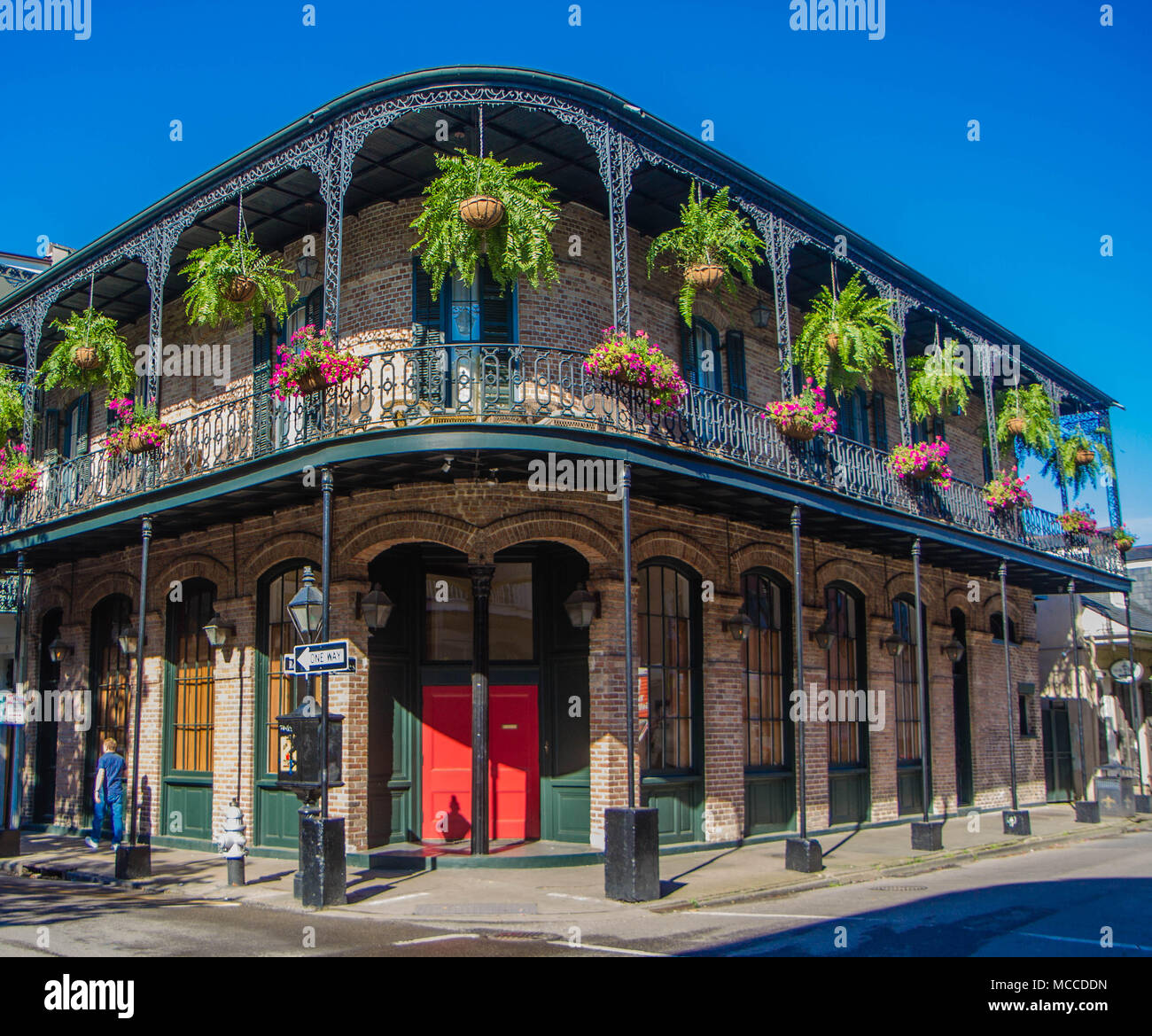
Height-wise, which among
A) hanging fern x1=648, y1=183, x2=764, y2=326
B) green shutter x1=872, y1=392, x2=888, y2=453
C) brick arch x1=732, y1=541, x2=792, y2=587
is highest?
hanging fern x1=648, y1=183, x2=764, y2=326

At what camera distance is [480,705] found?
11891 mm

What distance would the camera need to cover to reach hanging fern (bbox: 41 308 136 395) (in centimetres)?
1491

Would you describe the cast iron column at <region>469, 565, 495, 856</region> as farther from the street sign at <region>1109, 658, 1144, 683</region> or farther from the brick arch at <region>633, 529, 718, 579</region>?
the street sign at <region>1109, 658, 1144, 683</region>

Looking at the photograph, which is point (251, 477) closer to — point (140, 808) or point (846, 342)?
point (140, 808)

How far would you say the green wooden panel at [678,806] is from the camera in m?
13.0

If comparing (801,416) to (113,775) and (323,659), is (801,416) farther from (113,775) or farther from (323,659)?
(113,775)

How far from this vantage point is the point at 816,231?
15.1 metres

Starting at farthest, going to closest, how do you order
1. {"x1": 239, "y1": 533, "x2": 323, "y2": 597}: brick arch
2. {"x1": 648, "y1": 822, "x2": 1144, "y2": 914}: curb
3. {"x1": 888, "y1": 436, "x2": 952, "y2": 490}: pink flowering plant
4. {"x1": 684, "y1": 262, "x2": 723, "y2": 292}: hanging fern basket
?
{"x1": 888, "y1": 436, "x2": 952, "y2": 490}: pink flowering plant, {"x1": 239, "y1": 533, "x2": 323, "y2": 597}: brick arch, {"x1": 684, "y1": 262, "x2": 723, "y2": 292}: hanging fern basket, {"x1": 648, "y1": 822, "x2": 1144, "y2": 914}: curb

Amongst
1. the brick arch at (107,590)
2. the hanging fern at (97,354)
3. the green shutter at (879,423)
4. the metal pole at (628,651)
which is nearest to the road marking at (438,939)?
the metal pole at (628,651)

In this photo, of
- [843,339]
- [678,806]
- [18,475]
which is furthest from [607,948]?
[18,475]

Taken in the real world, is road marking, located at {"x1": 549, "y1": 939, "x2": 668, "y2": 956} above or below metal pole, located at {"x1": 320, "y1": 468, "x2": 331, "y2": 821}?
below

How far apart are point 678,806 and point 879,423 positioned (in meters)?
8.75

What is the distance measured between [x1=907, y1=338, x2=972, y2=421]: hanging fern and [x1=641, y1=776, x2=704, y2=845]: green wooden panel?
7586 mm

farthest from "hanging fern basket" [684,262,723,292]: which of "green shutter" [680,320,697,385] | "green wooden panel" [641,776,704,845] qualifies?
"green wooden panel" [641,776,704,845]
